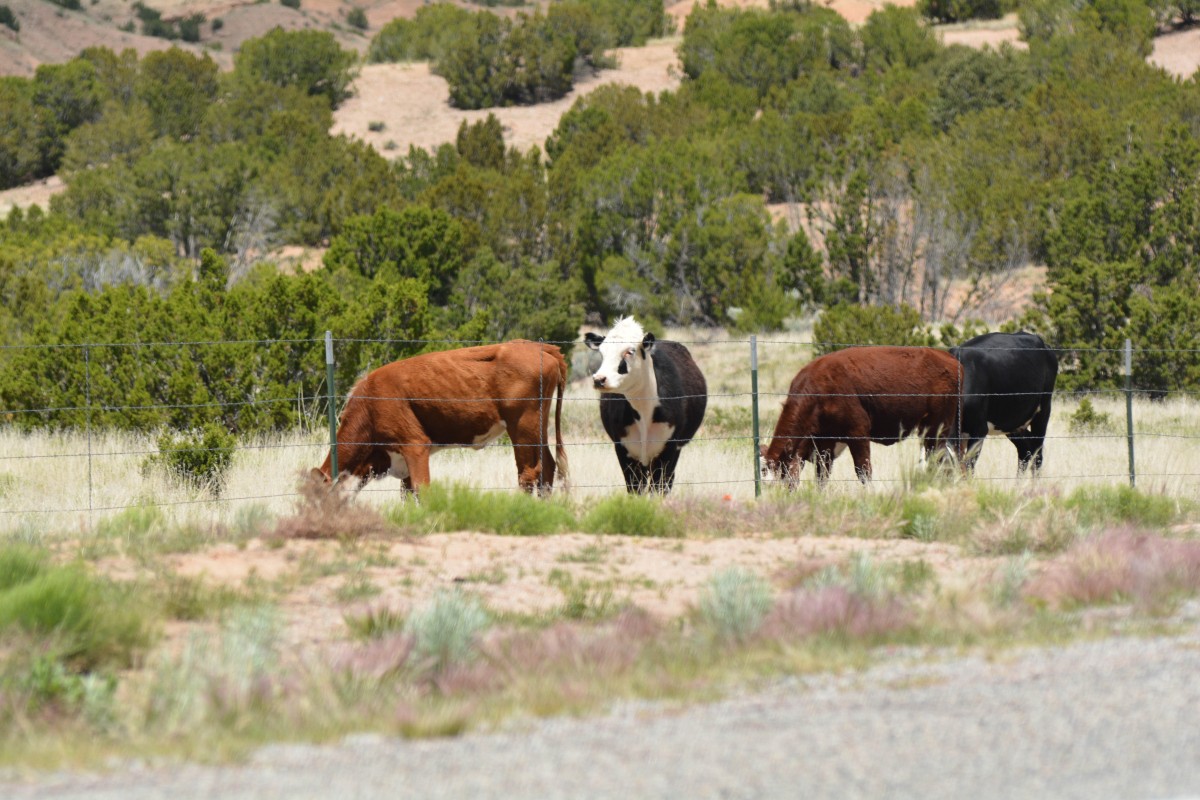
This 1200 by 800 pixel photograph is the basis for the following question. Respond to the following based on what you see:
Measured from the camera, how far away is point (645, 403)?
13766mm

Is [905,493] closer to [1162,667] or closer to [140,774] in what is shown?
[1162,667]

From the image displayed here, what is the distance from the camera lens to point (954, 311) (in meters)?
38.4

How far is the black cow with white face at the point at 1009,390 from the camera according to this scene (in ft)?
50.5

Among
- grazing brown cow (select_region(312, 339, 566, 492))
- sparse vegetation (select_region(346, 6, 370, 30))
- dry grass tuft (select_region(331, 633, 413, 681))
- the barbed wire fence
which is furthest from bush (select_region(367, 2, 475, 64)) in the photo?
dry grass tuft (select_region(331, 633, 413, 681))

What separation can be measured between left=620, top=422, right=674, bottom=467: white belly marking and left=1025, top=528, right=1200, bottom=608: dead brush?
17.4ft

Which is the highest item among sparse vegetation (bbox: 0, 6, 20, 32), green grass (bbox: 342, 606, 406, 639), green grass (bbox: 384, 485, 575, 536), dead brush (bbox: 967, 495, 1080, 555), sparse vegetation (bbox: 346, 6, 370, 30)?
sparse vegetation (bbox: 346, 6, 370, 30)

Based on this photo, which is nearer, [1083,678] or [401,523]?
[1083,678]

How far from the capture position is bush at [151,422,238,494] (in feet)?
48.7

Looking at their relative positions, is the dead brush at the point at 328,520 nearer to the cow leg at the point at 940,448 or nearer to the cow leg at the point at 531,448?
the cow leg at the point at 531,448

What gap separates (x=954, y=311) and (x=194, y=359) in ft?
77.9

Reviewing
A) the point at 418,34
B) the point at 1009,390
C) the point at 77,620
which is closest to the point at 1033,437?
the point at 1009,390

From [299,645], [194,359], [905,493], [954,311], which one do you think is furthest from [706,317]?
[299,645]

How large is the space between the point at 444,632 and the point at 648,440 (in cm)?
731

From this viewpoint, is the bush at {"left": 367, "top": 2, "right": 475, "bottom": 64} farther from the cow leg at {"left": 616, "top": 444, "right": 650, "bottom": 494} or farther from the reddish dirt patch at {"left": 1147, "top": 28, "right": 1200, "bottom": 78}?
the cow leg at {"left": 616, "top": 444, "right": 650, "bottom": 494}
